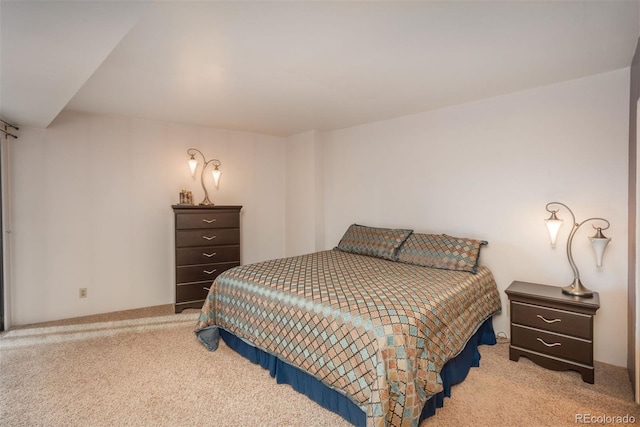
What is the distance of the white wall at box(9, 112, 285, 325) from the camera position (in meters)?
3.21

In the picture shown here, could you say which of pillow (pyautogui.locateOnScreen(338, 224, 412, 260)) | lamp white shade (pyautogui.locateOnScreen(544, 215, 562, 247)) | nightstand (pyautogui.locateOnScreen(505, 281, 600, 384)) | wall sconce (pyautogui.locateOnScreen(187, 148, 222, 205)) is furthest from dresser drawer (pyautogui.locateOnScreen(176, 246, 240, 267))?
lamp white shade (pyautogui.locateOnScreen(544, 215, 562, 247))

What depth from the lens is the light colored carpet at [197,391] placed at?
182 centimetres

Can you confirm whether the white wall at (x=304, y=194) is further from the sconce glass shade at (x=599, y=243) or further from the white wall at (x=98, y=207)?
the sconce glass shade at (x=599, y=243)

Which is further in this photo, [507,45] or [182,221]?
[182,221]

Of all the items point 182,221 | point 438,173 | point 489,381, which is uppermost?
point 438,173

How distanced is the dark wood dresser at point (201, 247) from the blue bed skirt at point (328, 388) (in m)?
1.17

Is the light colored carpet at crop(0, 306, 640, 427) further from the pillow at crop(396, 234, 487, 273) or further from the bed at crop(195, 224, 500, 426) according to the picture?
the pillow at crop(396, 234, 487, 273)

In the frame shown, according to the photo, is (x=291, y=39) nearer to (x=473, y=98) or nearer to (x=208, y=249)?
(x=473, y=98)

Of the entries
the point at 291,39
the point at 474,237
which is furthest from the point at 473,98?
the point at 291,39

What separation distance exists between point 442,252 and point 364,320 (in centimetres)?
153

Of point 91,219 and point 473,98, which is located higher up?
point 473,98

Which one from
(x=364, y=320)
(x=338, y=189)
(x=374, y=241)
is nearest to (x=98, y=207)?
(x=338, y=189)

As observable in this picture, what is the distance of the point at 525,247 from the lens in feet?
9.20

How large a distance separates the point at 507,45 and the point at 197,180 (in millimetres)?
3626
